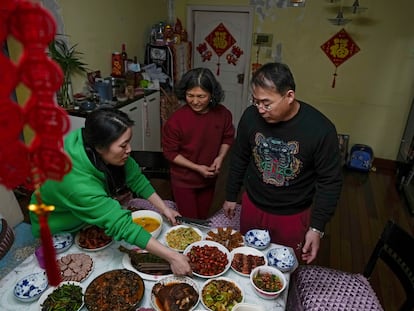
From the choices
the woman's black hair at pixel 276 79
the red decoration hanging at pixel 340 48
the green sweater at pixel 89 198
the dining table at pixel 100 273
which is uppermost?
the red decoration hanging at pixel 340 48

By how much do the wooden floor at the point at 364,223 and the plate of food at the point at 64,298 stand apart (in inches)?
74.9

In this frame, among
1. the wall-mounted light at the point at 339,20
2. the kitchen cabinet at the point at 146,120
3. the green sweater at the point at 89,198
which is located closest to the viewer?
the green sweater at the point at 89,198

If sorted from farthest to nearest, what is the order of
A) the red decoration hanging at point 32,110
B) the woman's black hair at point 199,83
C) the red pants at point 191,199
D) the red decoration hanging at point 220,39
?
the red decoration hanging at point 220,39 < the red pants at point 191,199 < the woman's black hair at point 199,83 < the red decoration hanging at point 32,110

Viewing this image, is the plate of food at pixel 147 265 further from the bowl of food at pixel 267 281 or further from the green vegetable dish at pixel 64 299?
the bowl of food at pixel 267 281

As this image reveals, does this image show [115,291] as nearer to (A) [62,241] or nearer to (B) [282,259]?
(A) [62,241]

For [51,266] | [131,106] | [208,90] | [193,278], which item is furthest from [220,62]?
[51,266]

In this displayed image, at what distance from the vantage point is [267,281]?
49.0 inches

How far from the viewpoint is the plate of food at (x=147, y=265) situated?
127 centimetres

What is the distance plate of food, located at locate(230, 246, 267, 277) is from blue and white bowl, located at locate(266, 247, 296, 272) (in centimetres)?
3

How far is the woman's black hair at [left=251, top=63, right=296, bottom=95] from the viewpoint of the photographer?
1.32m

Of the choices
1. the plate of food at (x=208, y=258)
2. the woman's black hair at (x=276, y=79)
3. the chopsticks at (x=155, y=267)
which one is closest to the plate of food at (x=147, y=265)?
the chopsticks at (x=155, y=267)

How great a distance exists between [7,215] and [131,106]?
5.98 ft

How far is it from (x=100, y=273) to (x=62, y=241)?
0.24 meters

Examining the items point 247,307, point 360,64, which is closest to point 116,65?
point 360,64
